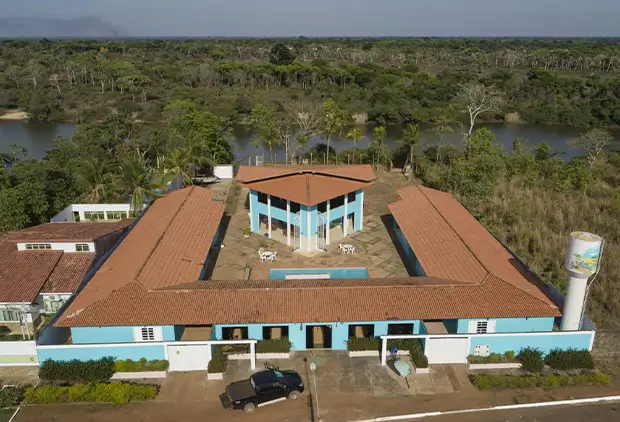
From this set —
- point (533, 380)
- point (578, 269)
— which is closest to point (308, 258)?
point (533, 380)

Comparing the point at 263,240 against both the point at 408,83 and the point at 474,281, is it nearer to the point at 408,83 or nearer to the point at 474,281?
the point at 474,281

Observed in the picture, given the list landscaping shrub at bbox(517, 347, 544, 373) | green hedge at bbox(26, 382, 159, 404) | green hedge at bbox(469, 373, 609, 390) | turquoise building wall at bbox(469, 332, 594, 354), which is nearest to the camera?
green hedge at bbox(26, 382, 159, 404)

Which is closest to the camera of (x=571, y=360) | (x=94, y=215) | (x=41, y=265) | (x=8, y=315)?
(x=571, y=360)

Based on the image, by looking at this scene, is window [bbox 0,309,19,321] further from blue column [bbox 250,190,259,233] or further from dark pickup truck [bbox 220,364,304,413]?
blue column [bbox 250,190,259,233]

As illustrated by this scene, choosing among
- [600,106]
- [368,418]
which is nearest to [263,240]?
[368,418]

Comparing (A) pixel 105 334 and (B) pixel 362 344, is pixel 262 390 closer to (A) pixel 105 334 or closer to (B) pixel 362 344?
(B) pixel 362 344

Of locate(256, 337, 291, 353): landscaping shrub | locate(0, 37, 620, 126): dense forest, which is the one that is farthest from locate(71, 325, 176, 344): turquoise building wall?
locate(0, 37, 620, 126): dense forest

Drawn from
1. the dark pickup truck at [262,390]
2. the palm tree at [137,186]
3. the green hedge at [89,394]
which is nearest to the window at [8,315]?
the green hedge at [89,394]
